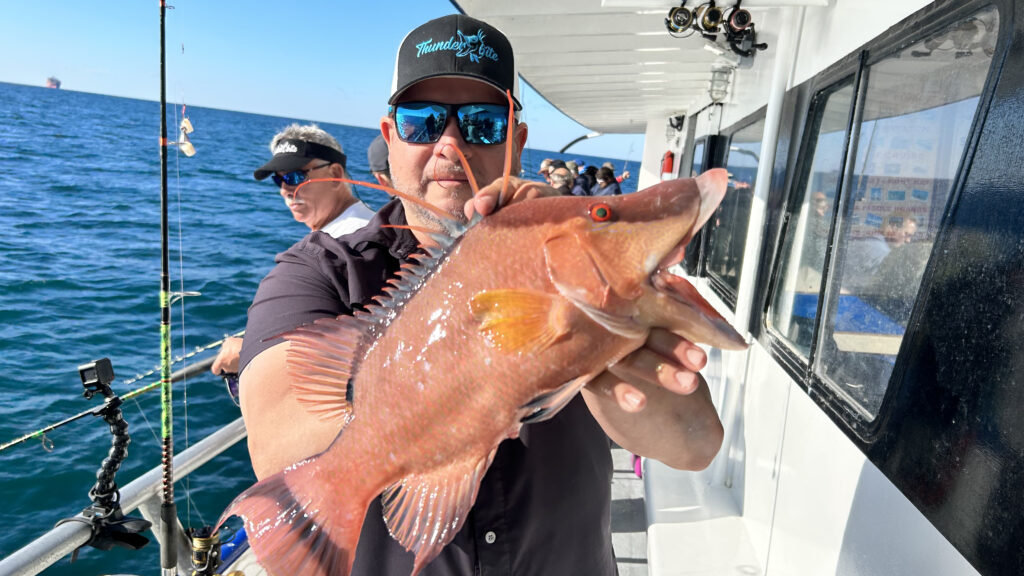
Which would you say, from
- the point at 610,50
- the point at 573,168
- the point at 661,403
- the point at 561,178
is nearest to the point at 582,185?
the point at 561,178

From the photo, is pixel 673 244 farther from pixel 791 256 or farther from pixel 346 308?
pixel 791 256

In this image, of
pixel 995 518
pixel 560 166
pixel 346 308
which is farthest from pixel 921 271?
pixel 560 166

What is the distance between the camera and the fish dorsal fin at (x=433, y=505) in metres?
1.24

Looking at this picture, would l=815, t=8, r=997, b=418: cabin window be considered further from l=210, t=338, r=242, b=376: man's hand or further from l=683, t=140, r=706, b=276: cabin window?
l=683, t=140, r=706, b=276: cabin window

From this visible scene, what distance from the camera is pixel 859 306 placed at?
239 cm

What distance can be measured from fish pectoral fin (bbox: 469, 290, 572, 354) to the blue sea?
3427mm

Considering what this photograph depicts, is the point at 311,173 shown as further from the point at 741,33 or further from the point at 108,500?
the point at 741,33

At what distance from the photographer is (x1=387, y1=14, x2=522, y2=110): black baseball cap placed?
1784 mm

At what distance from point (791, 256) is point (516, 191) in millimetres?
2550

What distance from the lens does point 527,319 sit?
3.71 ft

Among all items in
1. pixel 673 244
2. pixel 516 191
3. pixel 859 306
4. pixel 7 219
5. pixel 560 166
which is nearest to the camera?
pixel 673 244

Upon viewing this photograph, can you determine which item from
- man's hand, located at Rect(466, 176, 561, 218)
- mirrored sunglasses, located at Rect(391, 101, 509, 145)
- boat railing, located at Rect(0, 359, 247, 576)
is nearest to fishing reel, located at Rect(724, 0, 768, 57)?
mirrored sunglasses, located at Rect(391, 101, 509, 145)

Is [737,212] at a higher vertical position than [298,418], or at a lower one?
higher

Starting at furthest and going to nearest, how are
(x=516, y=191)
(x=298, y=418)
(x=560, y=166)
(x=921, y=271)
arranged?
(x=560, y=166)
(x=921, y=271)
(x=298, y=418)
(x=516, y=191)
